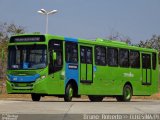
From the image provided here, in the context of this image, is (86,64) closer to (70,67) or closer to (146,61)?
(70,67)

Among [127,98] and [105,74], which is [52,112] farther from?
[127,98]

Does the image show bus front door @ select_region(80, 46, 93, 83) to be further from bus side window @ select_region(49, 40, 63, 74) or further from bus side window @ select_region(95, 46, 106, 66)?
bus side window @ select_region(49, 40, 63, 74)

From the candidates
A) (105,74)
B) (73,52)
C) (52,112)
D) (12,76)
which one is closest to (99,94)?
(105,74)

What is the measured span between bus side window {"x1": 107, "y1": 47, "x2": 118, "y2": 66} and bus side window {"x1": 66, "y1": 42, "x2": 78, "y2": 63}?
316 cm

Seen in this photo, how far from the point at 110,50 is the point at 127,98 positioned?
11.8ft

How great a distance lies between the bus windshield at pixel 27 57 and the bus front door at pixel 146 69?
928cm

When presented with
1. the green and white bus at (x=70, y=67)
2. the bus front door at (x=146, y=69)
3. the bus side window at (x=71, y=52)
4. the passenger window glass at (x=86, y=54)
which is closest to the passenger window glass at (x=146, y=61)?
the bus front door at (x=146, y=69)

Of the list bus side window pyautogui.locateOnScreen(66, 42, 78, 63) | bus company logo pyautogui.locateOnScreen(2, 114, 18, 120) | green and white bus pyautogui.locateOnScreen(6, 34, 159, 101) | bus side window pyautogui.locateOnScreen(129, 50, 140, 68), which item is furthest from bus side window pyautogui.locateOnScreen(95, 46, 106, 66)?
bus company logo pyautogui.locateOnScreen(2, 114, 18, 120)

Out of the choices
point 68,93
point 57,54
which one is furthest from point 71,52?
point 68,93

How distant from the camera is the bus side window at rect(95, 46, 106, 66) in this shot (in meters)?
28.6

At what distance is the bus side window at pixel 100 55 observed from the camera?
93.8ft

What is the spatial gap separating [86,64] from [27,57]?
3559mm

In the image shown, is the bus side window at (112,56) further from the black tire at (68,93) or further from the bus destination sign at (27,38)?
the bus destination sign at (27,38)

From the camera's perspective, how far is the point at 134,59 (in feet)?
105
